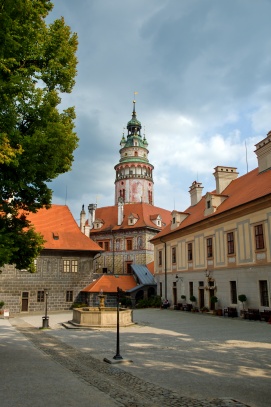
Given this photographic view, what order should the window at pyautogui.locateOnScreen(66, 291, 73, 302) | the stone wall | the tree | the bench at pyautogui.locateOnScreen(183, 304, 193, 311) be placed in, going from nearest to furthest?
the tree → the bench at pyautogui.locateOnScreen(183, 304, 193, 311) → the stone wall → the window at pyautogui.locateOnScreen(66, 291, 73, 302)

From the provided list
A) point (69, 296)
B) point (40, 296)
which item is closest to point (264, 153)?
point (69, 296)

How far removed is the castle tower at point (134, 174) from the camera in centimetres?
6084

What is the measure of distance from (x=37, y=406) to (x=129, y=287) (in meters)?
34.0

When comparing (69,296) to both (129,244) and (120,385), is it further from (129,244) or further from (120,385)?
(120,385)

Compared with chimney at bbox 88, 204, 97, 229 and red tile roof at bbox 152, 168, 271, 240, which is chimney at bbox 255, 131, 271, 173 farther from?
chimney at bbox 88, 204, 97, 229

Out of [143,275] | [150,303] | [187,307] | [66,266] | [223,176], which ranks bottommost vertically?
[150,303]

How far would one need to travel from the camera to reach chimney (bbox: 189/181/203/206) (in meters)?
36.4

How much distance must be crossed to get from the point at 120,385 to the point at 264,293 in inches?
621

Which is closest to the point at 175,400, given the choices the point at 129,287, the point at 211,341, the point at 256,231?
the point at 211,341

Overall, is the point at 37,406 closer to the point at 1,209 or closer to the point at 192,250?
the point at 1,209

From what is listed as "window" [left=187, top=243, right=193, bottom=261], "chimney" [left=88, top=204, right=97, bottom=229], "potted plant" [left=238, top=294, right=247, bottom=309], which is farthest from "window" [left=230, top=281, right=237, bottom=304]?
"chimney" [left=88, top=204, right=97, bottom=229]

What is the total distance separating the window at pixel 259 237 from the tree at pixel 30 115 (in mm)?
14822

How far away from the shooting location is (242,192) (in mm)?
26172

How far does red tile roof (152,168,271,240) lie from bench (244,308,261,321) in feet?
22.1
